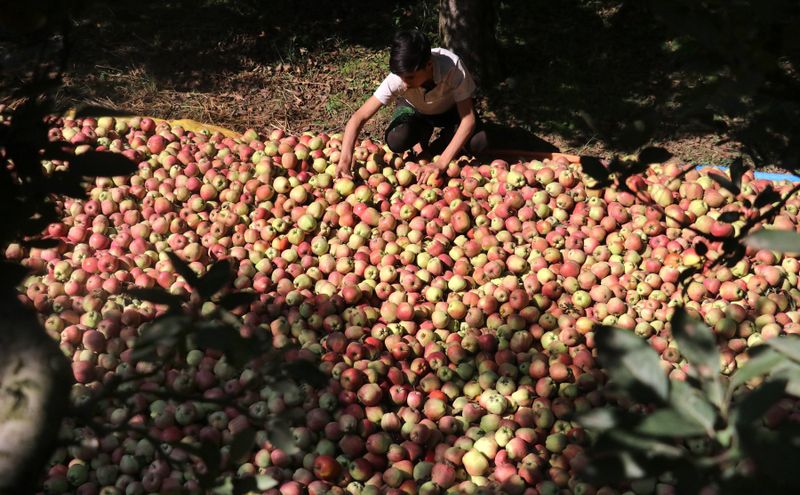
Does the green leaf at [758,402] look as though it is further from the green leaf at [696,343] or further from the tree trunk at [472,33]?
the tree trunk at [472,33]

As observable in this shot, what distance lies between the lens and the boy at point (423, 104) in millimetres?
4039

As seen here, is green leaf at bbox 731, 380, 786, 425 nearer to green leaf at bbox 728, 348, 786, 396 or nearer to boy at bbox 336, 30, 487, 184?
green leaf at bbox 728, 348, 786, 396

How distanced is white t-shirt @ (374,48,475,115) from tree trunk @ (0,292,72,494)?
3.44 meters

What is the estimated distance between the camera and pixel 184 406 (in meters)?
2.99

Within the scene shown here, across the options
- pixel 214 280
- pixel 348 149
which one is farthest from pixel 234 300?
pixel 348 149

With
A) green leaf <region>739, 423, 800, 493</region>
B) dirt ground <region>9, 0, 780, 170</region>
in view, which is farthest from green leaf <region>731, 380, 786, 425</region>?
dirt ground <region>9, 0, 780, 170</region>

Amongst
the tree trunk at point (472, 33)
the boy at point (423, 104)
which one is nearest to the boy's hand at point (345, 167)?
the boy at point (423, 104)

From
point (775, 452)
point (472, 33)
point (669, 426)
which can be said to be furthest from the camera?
point (472, 33)

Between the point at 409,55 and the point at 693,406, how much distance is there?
3.36 metres

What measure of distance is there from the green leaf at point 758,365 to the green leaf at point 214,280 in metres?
0.73

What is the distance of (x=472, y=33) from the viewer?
6.04 metres

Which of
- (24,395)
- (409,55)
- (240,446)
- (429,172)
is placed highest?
(24,395)

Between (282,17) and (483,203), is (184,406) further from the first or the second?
(282,17)

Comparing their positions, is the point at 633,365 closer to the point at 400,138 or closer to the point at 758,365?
the point at 758,365
